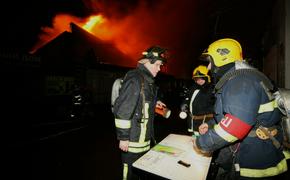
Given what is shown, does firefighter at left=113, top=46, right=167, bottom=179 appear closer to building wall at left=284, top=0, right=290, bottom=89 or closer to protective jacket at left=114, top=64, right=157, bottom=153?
protective jacket at left=114, top=64, right=157, bottom=153

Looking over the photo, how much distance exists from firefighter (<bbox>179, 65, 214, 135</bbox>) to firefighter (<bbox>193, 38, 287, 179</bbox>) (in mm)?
2456

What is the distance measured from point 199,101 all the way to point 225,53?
9.35 feet

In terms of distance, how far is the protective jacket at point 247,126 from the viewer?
6.76 feet

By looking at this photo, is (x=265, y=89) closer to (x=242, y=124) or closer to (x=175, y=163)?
(x=242, y=124)

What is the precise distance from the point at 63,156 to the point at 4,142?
2893 millimetres

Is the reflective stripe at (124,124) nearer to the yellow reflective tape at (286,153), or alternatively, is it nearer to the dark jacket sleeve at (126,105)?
the dark jacket sleeve at (126,105)

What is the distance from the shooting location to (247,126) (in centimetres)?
206

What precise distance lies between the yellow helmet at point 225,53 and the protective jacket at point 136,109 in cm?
117

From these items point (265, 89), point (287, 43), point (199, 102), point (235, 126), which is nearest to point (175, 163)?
point (235, 126)

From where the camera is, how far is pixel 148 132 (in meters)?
3.37

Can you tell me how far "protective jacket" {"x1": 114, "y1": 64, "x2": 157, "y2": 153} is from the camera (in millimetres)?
3004

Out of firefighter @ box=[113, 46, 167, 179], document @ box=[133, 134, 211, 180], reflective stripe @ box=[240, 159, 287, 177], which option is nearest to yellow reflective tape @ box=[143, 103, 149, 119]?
firefighter @ box=[113, 46, 167, 179]

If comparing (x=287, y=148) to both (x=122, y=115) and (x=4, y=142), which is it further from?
(x=4, y=142)

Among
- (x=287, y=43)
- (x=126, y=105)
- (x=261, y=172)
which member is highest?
(x=287, y=43)
